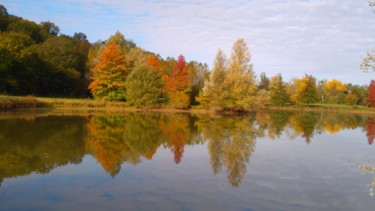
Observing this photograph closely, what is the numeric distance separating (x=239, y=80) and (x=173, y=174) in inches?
1363

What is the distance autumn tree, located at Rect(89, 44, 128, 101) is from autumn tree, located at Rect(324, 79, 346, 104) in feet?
237

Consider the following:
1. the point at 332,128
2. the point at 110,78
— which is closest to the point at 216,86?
the point at 110,78

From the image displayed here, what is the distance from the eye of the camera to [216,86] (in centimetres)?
4472

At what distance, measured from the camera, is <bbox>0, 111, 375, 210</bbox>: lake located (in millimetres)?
8242

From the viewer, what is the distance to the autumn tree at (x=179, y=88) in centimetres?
4656

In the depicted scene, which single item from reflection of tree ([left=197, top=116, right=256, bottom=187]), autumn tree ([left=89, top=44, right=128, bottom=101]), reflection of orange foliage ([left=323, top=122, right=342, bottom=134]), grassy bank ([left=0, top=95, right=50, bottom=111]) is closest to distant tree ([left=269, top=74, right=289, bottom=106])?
autumn tree ([left=89, top=44, right=128, bottom=101])

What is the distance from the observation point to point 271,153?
626 inches

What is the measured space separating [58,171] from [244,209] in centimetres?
609

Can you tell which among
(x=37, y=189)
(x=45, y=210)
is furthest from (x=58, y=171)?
(x=45, y=210)

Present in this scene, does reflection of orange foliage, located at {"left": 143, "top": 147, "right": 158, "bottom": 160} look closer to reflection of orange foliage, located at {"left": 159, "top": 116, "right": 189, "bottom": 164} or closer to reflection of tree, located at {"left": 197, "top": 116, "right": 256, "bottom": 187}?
reflection of orange foliage, located at {"left": 159, "top": 116, "right": 189, "bottom": 164}

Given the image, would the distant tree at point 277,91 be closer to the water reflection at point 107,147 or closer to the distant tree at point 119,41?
the distant tree at point 119,41

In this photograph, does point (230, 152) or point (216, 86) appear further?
point (216, 86)

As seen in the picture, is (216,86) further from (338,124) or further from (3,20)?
(3,20)

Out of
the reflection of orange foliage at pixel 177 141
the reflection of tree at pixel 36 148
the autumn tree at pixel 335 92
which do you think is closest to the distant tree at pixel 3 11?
the reflection of tree at pixel 36 148
